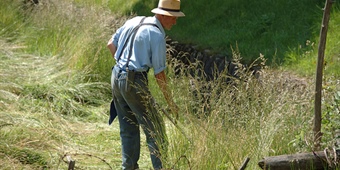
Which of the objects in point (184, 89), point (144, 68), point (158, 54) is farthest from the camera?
A: point (184, 89)

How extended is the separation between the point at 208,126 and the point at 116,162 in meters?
1.64

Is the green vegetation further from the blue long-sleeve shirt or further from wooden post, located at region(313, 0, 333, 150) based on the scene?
the blue long-sleeve shirt

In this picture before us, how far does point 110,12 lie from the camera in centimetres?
1611

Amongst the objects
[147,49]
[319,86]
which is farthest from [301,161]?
[147,49]

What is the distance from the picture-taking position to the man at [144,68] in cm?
619

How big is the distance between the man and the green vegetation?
220mm

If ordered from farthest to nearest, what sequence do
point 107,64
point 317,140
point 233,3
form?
point 233,3 < point 107,64 < point 317,140

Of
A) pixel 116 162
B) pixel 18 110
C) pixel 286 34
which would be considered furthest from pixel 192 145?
pixel 286 34

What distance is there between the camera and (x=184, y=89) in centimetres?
652

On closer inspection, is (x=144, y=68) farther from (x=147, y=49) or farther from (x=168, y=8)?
(x=168, y=8)

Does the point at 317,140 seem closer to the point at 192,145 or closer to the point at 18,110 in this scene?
the point at 192,145

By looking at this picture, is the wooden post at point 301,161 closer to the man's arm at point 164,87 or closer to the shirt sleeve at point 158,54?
the man's arm at point 164,87

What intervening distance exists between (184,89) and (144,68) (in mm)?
462

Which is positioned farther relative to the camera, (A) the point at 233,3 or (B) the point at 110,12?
(B) the point at 110,12
